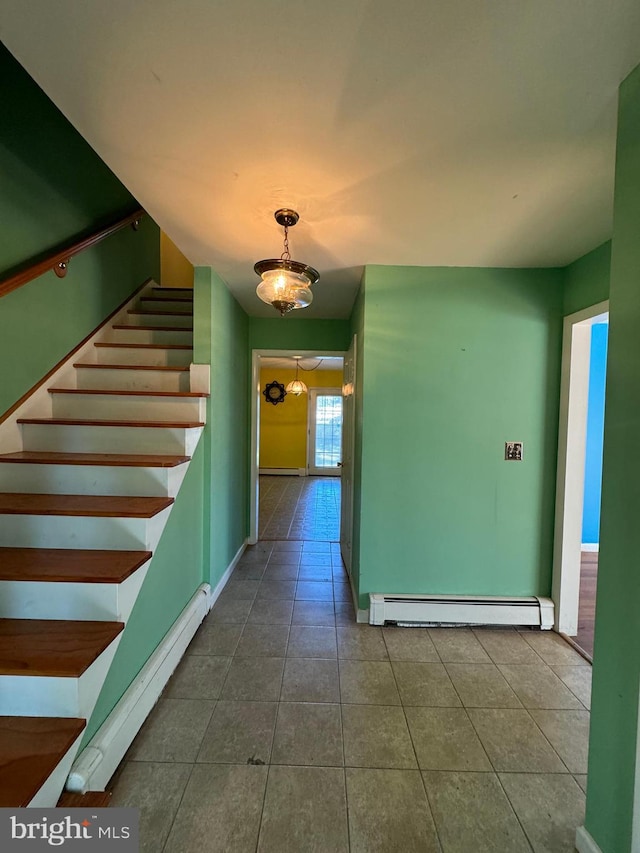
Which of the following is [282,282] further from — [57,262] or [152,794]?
[152,794]

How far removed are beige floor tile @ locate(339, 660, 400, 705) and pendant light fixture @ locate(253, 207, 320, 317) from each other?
6.14ft

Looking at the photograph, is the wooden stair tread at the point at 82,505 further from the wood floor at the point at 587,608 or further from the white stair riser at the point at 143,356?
the wood floor at the point at 587,608

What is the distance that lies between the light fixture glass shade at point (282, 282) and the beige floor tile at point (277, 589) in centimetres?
211

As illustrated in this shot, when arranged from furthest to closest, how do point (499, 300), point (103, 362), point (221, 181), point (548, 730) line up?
point (103, 362) → point (499, 300) → point (548, 730) → point (221, 181)

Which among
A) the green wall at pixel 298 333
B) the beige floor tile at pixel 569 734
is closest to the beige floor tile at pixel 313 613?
the beige floor tile at pixel 569 734

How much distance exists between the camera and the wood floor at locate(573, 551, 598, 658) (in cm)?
219

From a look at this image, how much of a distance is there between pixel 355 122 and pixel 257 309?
229cm

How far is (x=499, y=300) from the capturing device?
7.44ft

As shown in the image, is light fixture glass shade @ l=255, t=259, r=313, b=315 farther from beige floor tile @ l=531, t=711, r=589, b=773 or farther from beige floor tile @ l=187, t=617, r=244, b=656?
beige floor tile @ l=531, t=711, r=589, b=773

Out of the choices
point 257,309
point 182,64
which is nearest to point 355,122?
point 182,64

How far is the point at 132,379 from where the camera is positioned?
2.46m

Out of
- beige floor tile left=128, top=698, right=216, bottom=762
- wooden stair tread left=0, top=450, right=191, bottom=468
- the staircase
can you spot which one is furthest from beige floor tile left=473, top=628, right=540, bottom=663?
wooden stair tread left=0, top=450, right=191, bottom=468

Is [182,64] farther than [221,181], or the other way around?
[221,181]

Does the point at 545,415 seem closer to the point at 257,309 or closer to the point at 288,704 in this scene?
the point at 288,704
